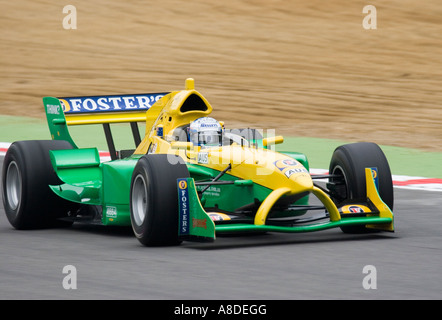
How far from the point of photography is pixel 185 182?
28.6 ft

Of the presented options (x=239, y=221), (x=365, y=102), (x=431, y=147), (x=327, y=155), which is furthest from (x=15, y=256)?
(x=365, y=102)

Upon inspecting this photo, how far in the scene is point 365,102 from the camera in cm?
2162

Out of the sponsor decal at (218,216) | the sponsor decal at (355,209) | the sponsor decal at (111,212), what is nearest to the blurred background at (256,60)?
the sponsor decal at (355,209)

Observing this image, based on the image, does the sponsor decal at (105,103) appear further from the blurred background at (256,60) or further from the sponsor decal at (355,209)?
the blurred background at (256,60)

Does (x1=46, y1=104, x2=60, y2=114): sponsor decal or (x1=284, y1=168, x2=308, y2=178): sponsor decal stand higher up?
(x1=46, y1=104, x2=60, y2=114): sponsor decal

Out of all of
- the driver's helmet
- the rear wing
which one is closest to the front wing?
the driver's helmet

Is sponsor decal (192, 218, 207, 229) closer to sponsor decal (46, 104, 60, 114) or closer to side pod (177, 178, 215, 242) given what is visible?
side pod (177, 178, 215, 242)

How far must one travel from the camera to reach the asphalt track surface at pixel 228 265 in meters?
6.86

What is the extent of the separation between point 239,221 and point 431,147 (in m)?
8.67

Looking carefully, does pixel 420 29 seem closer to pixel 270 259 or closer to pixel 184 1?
pixel 184 1

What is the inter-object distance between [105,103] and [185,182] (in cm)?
321

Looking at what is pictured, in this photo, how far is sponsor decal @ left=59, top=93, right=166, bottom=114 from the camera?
38.0 feet

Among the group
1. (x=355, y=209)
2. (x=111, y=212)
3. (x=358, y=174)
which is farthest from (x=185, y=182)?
(x=358, y=174)

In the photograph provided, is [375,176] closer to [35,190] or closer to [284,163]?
[284,163]
